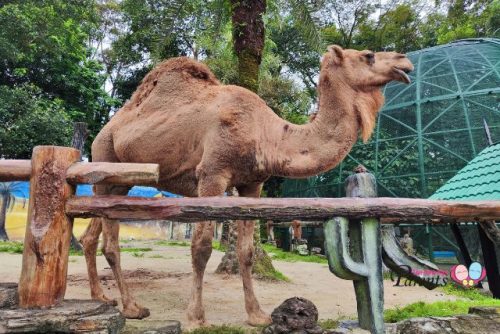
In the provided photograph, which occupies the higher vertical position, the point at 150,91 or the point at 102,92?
the point at 102,92

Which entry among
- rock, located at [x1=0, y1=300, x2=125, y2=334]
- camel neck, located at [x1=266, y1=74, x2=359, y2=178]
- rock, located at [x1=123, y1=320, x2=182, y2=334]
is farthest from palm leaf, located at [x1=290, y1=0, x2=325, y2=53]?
rock, located at [x1=0, y1=300, x2=125, y2=334]

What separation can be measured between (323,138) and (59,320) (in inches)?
98.8

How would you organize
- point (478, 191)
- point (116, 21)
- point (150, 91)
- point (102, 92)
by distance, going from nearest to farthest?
point (150, 91) < point (478, 191) < point (102, 92) < point (116, 21)

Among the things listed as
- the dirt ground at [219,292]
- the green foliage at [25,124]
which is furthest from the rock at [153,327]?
the green foliage at [25,124]

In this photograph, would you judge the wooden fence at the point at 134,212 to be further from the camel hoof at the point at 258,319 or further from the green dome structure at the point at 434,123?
the green dome structure at the point at 434,123

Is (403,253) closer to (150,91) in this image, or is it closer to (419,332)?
(419,332)

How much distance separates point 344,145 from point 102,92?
16.8m

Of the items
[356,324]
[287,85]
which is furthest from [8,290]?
[287,85]

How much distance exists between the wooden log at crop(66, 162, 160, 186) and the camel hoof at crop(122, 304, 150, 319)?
1869 millimetres

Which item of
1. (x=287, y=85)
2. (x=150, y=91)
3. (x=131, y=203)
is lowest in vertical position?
(x=131, y=203)

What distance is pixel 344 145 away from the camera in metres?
4.12

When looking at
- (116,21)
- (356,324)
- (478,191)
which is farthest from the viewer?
(116,21)

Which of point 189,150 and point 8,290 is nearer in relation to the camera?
point 8,290

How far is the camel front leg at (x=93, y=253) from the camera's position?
16.9ft
